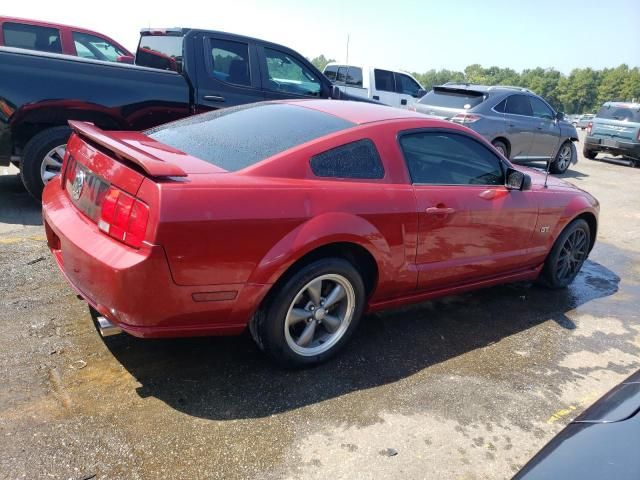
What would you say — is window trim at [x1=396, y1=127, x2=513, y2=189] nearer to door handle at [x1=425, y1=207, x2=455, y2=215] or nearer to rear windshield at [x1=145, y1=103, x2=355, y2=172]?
door handle at [x1=425, y1=207, x2=455, y2=215]

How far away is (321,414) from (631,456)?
1.45 metres

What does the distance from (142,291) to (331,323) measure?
3.80 feet

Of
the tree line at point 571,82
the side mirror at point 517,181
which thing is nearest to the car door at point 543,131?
the side mirror at point 517,181

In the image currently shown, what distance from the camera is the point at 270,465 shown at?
7.60ft

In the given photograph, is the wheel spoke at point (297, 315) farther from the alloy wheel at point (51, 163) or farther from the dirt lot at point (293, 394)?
the alloy wheel at point (51, 163)

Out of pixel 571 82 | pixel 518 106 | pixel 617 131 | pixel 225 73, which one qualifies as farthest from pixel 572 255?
pixel 571 82

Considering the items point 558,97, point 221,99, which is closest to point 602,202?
point 221,99

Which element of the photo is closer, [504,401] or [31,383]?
[31,383]

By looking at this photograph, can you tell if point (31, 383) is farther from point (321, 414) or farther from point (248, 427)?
point (321, 414)

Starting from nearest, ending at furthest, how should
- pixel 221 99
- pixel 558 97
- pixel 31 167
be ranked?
pixel 31 167 < pixel 221 99 < pixel 558 97

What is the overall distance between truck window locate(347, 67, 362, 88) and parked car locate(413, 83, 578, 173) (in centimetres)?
388

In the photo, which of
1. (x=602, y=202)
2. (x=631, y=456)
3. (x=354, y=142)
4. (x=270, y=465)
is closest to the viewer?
(x=631, y=456)

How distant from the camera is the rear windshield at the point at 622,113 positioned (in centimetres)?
1439

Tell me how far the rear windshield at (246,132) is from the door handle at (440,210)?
2.39ft
